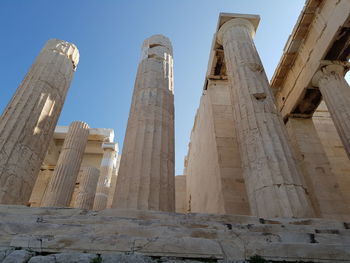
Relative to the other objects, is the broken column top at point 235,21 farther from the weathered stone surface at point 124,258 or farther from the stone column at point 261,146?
the weathered stone surface at point 124,258

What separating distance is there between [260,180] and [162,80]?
4.99 metres

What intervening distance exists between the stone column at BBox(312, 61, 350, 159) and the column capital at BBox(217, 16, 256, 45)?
11.1 ft

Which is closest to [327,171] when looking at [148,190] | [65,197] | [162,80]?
[162,80]

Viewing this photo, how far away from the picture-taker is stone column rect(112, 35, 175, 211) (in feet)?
20.4

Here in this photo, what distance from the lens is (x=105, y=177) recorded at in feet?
65.9

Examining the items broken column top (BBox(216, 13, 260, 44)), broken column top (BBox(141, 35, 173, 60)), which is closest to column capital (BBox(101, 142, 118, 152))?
broken column top (BBox(141, 35, 173, 60))

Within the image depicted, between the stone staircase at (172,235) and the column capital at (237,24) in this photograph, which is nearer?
the stone staircase at (172,235)

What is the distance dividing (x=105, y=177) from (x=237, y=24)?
1404 cm

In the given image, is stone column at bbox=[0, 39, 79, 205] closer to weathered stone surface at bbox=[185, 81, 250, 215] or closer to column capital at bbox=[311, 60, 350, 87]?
weathered stone surface at bbox=[185, 81, 250, 215]

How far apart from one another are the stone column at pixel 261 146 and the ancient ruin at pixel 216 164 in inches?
1.3

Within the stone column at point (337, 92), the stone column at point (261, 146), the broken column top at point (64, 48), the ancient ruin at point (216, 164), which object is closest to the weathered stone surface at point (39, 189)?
the ancient ruin at point (216, 164)

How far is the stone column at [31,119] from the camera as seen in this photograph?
265 inches

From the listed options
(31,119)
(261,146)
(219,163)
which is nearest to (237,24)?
(219,163)

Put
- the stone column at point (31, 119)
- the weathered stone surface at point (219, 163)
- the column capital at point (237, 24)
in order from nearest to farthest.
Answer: the stone column at point (31, 119), the weathered stone surface at point (219, 163), the column capital at point (237, 24)
